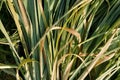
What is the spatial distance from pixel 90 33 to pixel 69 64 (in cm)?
20

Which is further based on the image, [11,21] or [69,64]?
[11,21]

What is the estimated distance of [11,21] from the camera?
5.04 ft

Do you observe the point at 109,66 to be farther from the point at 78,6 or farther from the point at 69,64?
the point at 78,6

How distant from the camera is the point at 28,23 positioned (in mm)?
1279

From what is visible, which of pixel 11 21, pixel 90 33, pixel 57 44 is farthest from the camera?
pixel 11 21

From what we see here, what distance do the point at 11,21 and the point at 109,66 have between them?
1.93ft

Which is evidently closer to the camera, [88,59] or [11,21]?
[88,59]

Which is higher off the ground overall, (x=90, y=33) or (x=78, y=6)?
(x=78, y=6)

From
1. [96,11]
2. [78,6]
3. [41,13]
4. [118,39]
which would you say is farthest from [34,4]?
[118,39]

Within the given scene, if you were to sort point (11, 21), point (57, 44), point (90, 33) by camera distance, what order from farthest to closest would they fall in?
point (11, 21) < point (90, 33) < point (57, 44)

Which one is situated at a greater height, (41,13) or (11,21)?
(41,13)

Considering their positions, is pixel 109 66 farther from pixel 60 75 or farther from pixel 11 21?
pixel 11 21

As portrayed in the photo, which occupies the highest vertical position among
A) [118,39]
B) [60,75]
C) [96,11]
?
[96,11]

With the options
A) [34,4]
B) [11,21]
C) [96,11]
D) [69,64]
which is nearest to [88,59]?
[69,64]
